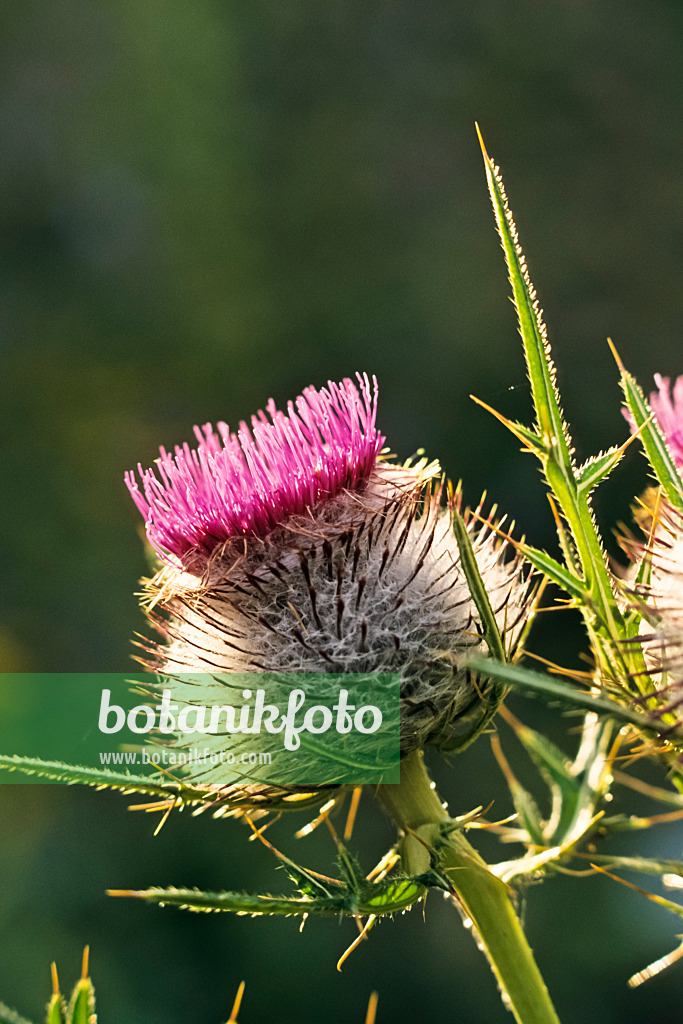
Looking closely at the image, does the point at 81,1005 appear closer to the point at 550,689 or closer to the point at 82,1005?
the point at 82,1005

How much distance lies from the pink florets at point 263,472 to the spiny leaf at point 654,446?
0.36 m

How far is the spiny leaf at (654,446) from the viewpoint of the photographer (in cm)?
84

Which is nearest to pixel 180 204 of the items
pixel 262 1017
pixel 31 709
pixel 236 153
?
pixel 236 153

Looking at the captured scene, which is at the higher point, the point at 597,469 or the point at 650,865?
the point at 597,469

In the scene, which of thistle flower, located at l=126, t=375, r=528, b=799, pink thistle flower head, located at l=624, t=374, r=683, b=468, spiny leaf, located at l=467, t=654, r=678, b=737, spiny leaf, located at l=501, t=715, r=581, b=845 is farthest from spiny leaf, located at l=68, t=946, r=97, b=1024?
pink thistle flower head, located at l=624, t=374, r=683, b=468

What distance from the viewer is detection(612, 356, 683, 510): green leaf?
841 millimetres

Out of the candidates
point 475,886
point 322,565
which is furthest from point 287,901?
point 322,565

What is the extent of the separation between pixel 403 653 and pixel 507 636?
0.48 ft

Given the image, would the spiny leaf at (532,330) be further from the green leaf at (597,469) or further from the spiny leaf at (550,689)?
the spiny leaf at (550,689)

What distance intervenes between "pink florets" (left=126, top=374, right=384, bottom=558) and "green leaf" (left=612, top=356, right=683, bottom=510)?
359 mm

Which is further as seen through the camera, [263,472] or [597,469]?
[263,472]

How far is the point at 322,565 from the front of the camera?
3.72 feet

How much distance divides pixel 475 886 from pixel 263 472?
588 millimetres

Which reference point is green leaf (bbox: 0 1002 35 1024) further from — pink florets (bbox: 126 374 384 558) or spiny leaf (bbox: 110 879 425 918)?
pink florets (bbox: 126 374 384 558)
